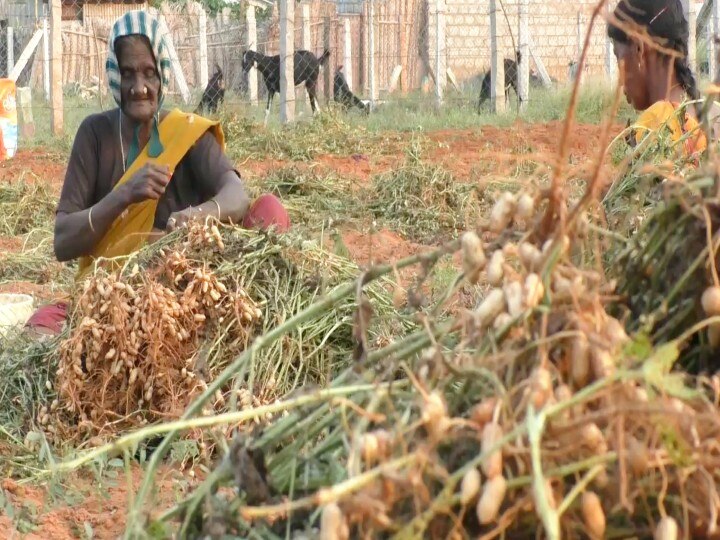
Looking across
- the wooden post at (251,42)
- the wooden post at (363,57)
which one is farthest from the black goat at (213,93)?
the wooden post at (363,57)

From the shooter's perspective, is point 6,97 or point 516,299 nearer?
point 516,299

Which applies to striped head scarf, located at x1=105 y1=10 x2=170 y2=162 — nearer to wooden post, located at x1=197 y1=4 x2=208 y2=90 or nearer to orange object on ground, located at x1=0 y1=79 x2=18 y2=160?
orange object on ground, located at x1=0 y1=79 x2=18 y2=160

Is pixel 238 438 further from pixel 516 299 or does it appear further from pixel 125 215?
pixel 125 215

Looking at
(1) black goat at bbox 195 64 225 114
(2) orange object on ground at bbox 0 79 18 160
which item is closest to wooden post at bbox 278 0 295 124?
(1) black goat at bbox 195 64 225 114

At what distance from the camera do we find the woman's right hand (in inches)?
154

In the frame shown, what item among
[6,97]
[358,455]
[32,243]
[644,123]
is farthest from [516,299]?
[6,97]

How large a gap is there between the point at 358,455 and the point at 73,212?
3298 mm

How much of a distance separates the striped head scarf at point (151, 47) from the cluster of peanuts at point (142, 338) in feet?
3.27

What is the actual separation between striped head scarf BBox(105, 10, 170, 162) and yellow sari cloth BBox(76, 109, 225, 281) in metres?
0.03

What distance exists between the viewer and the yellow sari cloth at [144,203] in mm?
4148

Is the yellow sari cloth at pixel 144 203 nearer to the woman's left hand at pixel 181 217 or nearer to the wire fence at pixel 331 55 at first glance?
the woman's left hand at pixel 181 217

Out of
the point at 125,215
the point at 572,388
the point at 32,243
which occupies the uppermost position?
the point at 572,388

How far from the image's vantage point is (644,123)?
11.5 feet

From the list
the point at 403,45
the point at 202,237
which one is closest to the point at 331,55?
the point at 403,45
